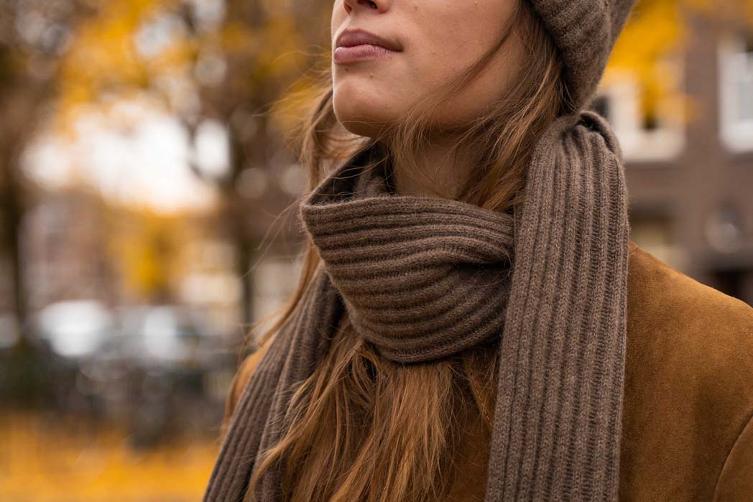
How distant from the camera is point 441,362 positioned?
4.98 ft

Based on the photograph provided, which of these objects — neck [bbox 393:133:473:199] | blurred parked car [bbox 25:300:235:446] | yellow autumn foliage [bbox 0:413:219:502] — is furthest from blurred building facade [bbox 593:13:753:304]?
neck [bbox 393:133:473:199]

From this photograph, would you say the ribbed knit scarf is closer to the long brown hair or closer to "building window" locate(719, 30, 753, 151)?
the long brown hair

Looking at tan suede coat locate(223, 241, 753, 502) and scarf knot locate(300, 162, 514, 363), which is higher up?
scarf knot locate(300, 162, 514, 363)

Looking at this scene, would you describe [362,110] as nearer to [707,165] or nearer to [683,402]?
[683,402]

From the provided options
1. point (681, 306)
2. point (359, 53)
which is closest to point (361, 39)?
point (359, 53)

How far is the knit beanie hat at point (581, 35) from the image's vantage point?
5.21 feet

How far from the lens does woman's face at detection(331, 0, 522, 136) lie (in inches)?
59.7

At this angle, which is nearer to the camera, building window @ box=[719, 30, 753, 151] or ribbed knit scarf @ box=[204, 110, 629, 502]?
ribbed knit scarf @ box=[204, 110, 629, 502]

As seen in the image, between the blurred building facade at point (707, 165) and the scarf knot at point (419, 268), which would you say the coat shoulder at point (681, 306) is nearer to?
the scarf knot at point (419, 268)

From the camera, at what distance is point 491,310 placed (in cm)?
147

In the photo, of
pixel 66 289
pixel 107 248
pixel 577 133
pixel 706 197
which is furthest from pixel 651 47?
pixel 66 289

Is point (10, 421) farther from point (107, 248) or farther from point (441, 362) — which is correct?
point (107, 248)

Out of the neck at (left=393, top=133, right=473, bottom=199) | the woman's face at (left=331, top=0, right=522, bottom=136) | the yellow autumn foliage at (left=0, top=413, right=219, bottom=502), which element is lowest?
the yellow autumn foliage at (left=0, top=413, right=219, bottom=502)

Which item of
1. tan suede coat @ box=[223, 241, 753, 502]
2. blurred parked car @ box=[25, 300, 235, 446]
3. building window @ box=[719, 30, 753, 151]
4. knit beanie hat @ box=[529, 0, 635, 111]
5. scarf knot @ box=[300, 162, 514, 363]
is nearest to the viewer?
tan suede coat @ box=[223, 241, 753, 502]
